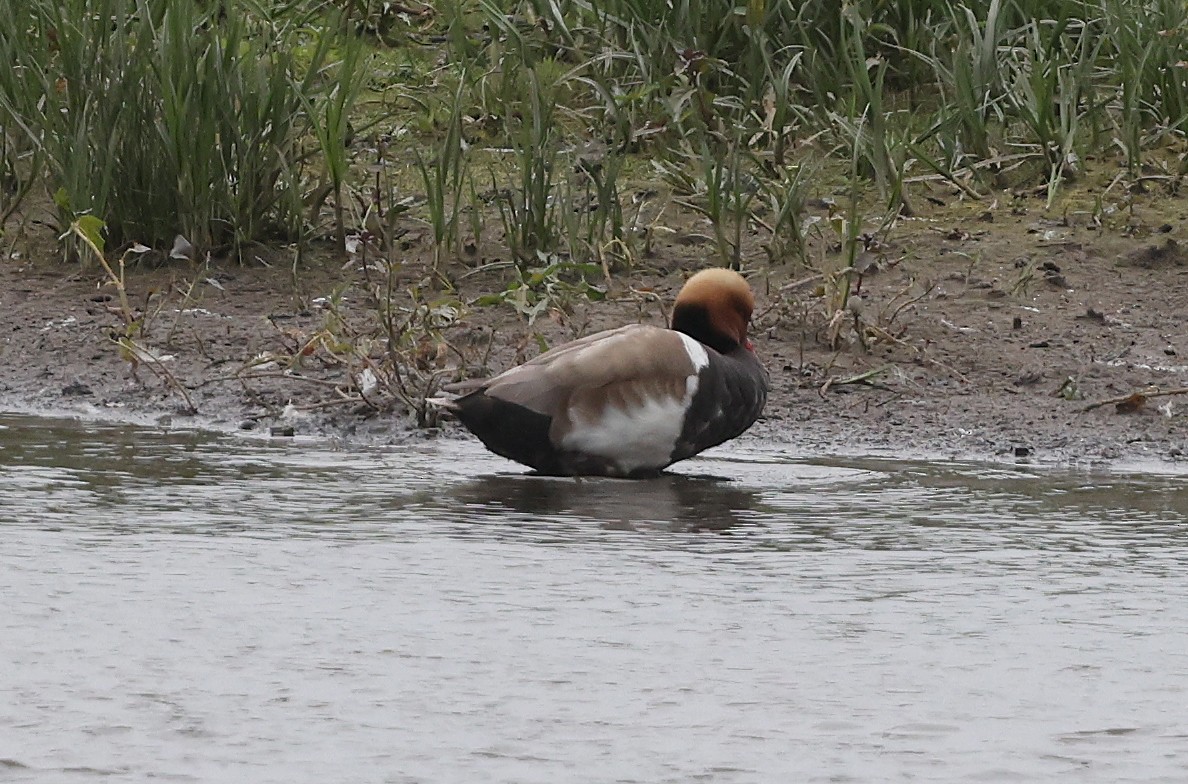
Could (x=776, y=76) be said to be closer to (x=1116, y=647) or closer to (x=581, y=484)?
(x=581, y=484)

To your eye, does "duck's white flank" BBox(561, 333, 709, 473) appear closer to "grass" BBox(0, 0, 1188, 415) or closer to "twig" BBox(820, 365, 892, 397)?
"twig" BBox(820, 365, 892, 397)

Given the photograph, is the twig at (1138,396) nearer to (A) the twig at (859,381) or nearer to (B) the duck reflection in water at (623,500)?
(A) the twig at (859,381)

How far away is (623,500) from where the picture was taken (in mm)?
5492

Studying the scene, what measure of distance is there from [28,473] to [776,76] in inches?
169

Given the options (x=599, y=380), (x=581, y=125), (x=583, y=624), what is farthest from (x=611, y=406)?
(x=581, y=125)

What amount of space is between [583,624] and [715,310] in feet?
6.85

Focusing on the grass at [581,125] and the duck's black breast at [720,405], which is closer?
the duck's black breast at [720,405]

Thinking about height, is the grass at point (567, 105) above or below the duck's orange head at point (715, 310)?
above

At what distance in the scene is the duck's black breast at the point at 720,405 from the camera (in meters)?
5.74

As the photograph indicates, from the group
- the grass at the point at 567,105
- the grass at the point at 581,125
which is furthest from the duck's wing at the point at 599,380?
the grass at the point at 567,105

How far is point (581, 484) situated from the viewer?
18.8 ft

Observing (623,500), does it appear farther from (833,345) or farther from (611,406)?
(833,345)

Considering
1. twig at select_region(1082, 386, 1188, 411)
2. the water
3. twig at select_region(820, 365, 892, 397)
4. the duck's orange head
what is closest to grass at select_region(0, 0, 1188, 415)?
twig at select_region(820, 365, 892, 397)

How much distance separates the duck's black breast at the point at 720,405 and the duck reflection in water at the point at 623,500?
0.11 meters
